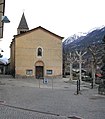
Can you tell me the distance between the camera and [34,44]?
68.2 m

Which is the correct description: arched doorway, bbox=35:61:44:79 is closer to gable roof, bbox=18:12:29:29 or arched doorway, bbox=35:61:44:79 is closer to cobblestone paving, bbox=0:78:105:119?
gable roof, bbox=18:12:29:29

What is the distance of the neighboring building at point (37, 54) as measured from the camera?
6694cm

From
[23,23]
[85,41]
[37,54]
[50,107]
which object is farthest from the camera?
[85,41]

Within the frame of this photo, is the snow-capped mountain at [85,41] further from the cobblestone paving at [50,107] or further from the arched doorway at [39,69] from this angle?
the cobblestone paving at [50,107]

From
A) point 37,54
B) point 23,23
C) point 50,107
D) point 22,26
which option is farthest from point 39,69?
point 50,107

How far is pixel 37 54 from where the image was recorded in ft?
224

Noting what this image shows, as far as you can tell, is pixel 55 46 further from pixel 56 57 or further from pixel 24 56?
pixel 24 56

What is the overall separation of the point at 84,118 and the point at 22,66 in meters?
53.8

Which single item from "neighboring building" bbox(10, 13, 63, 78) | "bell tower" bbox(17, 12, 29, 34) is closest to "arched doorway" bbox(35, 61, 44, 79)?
"neighboring building" bbox(10, 13, 63, 78)

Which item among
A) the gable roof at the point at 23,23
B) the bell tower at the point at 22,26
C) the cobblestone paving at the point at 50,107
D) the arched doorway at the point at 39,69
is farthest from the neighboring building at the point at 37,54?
the cobblestone paving at the point at 50,107

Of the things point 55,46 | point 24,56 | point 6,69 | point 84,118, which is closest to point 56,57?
point 55,46

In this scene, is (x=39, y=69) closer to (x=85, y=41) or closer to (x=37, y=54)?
(x=37, y=54)

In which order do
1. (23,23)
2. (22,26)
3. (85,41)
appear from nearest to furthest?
(22,26), (23,23), (85,41)

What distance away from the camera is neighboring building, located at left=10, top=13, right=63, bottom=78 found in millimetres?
66938
